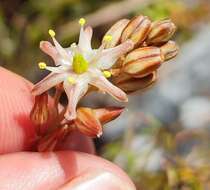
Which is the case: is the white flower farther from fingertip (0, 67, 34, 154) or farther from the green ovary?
fingertip (0, 67, 34, 154)

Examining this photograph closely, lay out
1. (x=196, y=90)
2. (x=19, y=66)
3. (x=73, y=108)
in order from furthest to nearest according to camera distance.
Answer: (x=196, y=90), (x=19, y=66), (x=73, y=108)

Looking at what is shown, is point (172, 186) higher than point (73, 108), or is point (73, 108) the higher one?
point (73, 108)

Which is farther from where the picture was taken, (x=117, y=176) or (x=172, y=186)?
(x=172, y=186)

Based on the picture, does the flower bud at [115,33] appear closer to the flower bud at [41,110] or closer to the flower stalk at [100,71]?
the flower stalk at [100,71]

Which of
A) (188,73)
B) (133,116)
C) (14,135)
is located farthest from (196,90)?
(14,135)

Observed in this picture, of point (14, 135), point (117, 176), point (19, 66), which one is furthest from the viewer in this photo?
point (19, 66)

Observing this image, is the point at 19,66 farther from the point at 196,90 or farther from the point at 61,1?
the point at 196,90

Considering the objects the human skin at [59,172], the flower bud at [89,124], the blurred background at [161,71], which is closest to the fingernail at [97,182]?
the human skin at [59,172]

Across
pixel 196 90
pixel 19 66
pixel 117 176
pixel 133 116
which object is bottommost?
pixel 196 90
